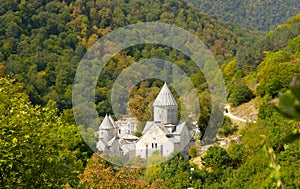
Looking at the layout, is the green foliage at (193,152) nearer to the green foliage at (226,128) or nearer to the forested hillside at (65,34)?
the green foliage at (226,128)

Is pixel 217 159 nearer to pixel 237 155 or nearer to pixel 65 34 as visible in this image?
pixel 237 155

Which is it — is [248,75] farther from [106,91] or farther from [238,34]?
[238,34]

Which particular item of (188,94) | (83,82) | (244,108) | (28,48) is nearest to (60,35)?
(28,48)

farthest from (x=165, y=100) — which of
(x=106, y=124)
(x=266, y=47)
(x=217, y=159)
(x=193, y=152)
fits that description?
(x=266, y=47)

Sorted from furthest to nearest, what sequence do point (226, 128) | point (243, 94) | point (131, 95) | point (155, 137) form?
1. point (131, 95)
2. point (243, 94)
3. point (226, 128)
4. point (155, 137)

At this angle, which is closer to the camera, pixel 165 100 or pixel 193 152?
pixel 193 152

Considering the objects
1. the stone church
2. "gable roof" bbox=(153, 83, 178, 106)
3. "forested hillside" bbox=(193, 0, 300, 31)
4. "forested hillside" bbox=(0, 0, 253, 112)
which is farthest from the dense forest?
"forested hillside" bbox=(193, 0, 300, 31)
